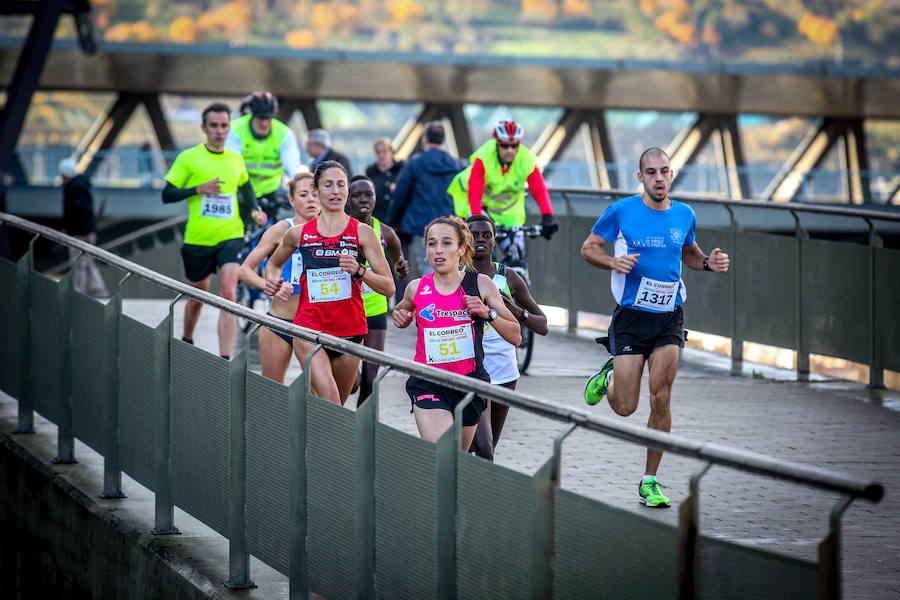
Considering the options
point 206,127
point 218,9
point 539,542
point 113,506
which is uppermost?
point 218,9

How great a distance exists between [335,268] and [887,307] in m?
5.82

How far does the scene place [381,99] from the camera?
4338cm

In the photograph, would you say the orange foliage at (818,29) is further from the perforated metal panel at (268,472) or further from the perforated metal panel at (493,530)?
the perforated metal panel at (493,530)

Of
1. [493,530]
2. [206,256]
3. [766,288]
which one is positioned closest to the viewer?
[493,530]

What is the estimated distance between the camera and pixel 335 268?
820cm

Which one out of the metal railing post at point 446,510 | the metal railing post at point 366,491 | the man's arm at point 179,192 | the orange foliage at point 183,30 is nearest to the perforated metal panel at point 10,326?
the man's arm at point 179,192

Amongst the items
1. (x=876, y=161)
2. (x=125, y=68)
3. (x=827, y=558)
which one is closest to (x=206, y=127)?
(x=827, y=558)

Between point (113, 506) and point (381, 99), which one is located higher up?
point (381, 99)

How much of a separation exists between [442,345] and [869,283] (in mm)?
6299

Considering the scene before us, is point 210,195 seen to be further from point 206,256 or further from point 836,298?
point 836,298

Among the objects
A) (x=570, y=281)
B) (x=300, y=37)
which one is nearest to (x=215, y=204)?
(x=570, y=281)

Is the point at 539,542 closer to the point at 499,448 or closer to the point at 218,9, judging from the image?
the point at 499,448

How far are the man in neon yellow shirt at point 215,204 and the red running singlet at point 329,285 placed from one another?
3.34m

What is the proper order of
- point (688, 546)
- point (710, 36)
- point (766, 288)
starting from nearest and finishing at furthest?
point (688, 546)
point (766, 288)
point (710, 36)
